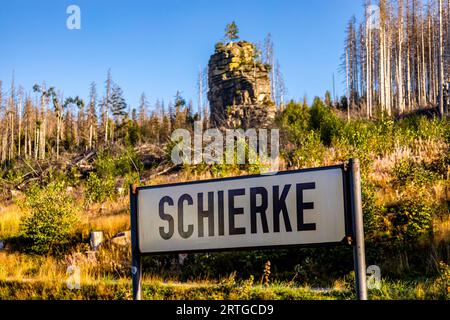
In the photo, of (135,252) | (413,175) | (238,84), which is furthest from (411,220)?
(238,84)

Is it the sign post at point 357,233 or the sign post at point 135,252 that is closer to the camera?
the sign post at point 357,233

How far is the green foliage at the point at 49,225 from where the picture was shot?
38.0 ft

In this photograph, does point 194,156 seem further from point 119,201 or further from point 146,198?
point 146,198

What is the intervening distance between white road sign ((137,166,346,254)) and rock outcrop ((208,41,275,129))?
99.1ft

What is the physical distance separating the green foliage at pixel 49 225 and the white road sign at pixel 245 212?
8299mm

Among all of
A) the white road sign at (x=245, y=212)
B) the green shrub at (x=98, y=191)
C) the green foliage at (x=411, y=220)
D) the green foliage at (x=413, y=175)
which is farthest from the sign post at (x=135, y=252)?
the green shrub at (x=98, y=191)

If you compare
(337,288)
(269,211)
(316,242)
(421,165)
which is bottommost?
(337,288)

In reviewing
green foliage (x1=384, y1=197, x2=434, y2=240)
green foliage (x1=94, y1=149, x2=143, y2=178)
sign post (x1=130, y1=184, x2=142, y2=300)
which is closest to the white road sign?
sign post (x1=130, y1=184, x2=142, y2=300)

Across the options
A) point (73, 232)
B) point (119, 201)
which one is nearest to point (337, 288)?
point (73, 232)

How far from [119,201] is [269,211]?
12.3 m

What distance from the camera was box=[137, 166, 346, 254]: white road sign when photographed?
3.29 meters

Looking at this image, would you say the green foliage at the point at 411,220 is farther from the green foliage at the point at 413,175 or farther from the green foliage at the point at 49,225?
the green foliage at the point at 49,225

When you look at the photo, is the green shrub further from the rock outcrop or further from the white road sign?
the rock outcrop
